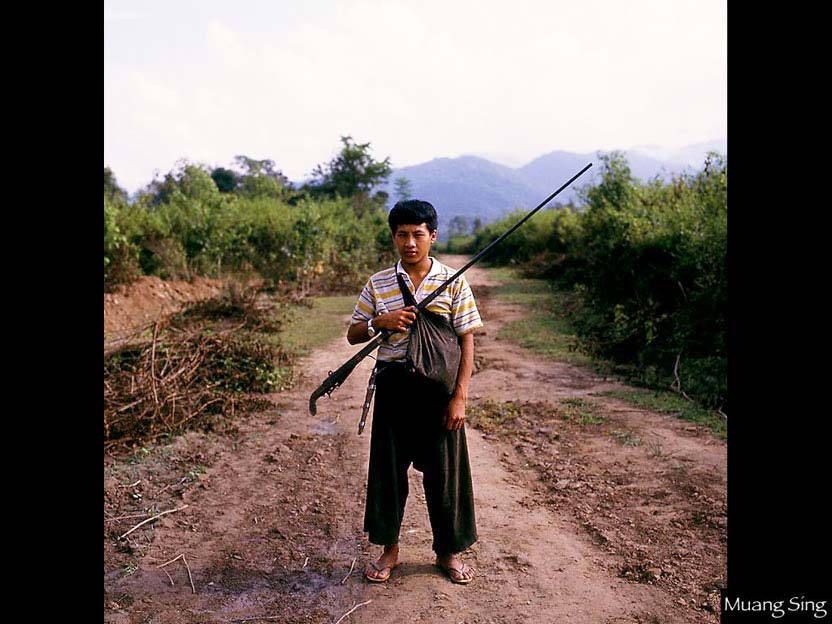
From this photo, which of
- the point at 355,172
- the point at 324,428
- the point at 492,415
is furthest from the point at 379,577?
the point at 355,172

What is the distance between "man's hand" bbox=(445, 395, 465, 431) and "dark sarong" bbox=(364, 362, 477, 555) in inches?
1.3

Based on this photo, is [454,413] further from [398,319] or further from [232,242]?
[232,242]

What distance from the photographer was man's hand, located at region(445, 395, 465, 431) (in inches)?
122

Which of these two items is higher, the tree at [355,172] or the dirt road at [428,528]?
the tree at [355,172]

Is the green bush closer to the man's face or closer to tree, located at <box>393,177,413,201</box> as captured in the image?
the man's face

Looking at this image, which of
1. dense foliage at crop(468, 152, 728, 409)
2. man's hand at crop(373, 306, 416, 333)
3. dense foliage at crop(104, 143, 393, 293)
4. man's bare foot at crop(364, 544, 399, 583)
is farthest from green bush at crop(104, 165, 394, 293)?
man's hand at crop(373, 306, 416, 333)

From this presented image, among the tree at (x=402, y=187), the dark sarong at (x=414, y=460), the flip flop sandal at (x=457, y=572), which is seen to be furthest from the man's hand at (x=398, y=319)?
the tree at (x=402, y=187)

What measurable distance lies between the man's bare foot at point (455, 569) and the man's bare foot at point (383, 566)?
23 cm

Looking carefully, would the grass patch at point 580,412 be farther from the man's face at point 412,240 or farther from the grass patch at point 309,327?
the man's face at point 412,240

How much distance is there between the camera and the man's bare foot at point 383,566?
131 inches

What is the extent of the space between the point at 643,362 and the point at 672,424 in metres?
2.62

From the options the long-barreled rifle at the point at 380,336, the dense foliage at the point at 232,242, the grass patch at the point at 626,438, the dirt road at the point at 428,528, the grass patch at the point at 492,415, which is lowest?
the dirt road at the point at 428,528

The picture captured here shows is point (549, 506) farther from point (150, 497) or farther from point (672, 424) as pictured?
point (150, 497)

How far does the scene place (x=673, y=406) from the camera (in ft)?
21.1
